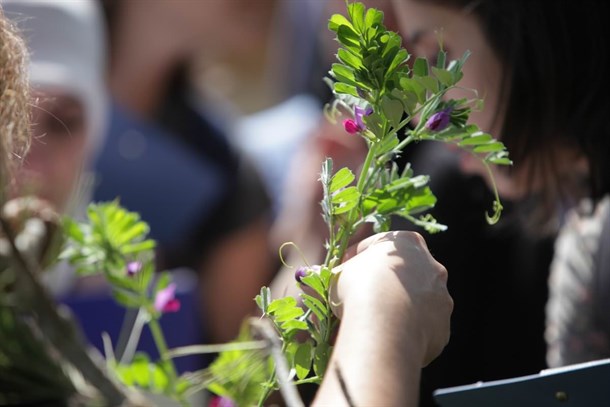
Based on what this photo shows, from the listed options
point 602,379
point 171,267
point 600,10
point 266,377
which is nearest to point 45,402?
point 266,377

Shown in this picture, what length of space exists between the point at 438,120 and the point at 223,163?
2303mm

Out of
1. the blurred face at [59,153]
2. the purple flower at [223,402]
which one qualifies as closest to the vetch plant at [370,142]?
the purple flower at [223,402]

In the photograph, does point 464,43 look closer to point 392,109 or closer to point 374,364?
point 392,109

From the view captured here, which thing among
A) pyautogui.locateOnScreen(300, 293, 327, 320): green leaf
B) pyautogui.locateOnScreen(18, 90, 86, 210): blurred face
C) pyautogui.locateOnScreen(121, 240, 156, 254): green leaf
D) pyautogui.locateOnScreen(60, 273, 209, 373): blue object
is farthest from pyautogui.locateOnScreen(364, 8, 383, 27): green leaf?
pyautogui.locateOnScreen(18, 90, 86, 210): blurred face

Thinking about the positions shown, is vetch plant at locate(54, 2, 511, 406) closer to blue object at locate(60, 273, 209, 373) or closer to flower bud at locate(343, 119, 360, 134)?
flower bud at locate(343, 119, 360, 134)

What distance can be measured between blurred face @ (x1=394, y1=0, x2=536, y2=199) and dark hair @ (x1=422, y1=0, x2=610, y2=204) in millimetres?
18

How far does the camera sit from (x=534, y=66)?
4.96 ft

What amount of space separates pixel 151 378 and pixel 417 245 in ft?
1.14

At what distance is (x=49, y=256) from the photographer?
2.29ft

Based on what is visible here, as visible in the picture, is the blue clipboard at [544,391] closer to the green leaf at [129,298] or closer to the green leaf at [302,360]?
the green leaf at [302,360]

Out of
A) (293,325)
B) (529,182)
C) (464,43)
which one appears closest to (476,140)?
(293,325)

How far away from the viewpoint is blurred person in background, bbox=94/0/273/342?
296cm

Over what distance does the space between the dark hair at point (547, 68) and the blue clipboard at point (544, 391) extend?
0.62 m

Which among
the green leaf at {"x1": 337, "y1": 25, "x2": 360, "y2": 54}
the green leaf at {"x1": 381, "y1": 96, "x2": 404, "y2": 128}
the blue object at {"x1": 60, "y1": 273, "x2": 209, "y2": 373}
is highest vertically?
the green leaf at {"x1": 337, "y1": 25, "x2": 360, "y2": 54}
